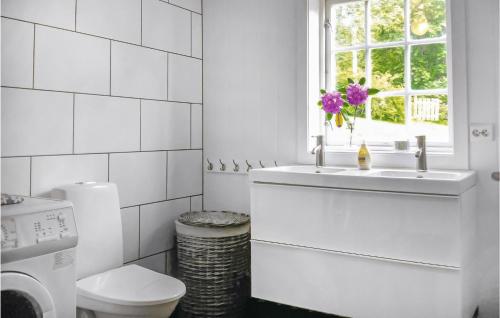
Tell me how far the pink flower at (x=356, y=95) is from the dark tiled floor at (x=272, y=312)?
1164mm

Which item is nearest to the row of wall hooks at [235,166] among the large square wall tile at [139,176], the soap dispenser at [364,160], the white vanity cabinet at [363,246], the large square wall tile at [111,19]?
the large square wall tile at [139,176]

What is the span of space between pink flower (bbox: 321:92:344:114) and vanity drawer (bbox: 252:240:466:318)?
2.63 feet

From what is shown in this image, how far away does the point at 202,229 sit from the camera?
233 cm

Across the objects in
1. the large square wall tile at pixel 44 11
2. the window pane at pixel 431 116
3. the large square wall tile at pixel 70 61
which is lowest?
the window pane at pixel 431 116

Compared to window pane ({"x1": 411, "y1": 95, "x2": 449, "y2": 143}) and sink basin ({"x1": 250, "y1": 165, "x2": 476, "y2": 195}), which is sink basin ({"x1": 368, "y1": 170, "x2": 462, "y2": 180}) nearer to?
sink basin ({"x1": 250, "y1": 165, "x2": 476, "y2": 195})

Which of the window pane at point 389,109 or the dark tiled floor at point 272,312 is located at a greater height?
the window pane at point 389,109

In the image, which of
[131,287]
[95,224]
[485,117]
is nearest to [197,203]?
[95,224]

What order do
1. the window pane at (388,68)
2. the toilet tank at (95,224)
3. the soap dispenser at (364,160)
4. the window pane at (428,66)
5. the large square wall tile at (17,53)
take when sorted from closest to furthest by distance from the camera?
the large square wall tile at (17,53) → the toilet tank at (95,224) → the soap dispenser at (364,160) → the window pane at (428,66) → the window pane at (388,68)

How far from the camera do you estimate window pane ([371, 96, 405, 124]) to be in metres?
2.44

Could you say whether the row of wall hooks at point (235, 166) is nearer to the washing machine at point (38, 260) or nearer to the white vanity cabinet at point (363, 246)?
the white vanity cabinet at point (363, 246)

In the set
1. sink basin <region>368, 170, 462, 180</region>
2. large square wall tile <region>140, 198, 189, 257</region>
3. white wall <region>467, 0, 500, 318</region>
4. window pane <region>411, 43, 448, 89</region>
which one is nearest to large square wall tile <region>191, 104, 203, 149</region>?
large square wall tile <region>140, 198, 189, 257</region>

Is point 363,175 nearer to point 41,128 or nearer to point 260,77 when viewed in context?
point 260,77

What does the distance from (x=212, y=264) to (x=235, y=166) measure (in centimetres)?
66

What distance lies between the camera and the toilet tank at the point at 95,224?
Result: 1.96m
